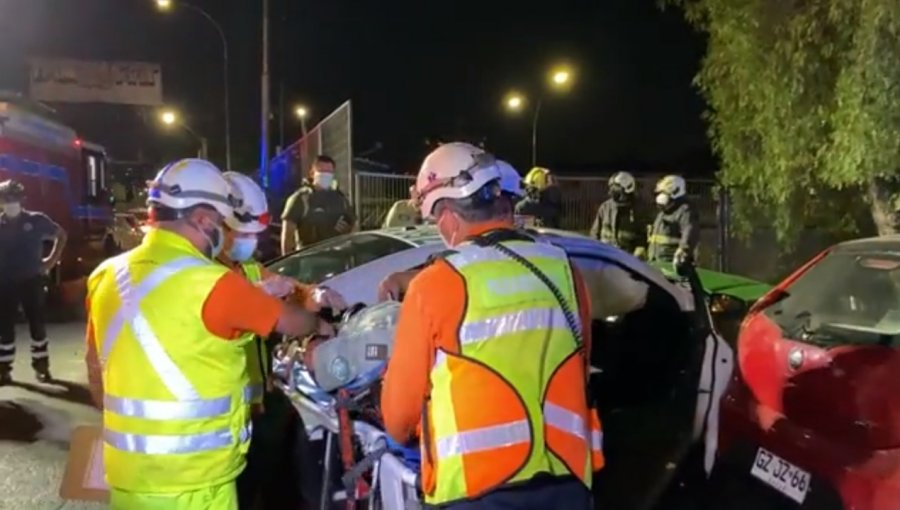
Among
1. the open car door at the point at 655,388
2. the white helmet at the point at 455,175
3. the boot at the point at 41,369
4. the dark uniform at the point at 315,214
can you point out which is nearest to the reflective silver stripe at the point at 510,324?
the white helmet at the point at 455,175

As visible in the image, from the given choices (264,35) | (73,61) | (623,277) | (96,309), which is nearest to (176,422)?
(96,309)

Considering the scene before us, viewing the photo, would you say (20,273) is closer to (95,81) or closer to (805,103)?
(805,103)

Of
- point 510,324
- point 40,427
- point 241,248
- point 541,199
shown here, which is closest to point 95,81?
point 541,199

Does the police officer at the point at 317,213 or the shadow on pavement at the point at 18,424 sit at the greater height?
the police officer at the point at 317,213

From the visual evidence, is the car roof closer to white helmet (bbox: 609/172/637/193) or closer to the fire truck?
white helmet (bbox: 609/172/637/193)

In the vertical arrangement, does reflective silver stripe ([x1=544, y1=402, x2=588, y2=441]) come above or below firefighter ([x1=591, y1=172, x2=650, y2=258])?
below

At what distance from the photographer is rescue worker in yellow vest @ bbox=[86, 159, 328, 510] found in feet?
8.77

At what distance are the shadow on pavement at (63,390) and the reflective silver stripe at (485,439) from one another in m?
6.19

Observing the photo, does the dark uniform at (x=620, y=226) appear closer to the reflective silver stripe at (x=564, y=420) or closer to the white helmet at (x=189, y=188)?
the white helmet at (x=189, y=188)

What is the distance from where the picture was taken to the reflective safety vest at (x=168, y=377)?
268 centimetres

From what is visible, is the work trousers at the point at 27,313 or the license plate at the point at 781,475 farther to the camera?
→ the work trousers at the point at 27,313

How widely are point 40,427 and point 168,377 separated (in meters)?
4.90

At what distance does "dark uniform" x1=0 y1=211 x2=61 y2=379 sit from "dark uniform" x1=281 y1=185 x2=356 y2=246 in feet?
7.47

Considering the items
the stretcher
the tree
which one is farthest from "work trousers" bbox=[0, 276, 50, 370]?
the tree
